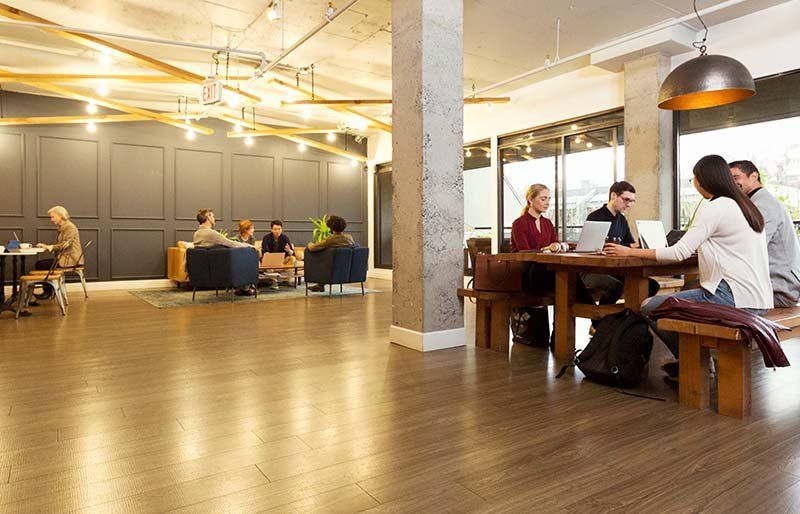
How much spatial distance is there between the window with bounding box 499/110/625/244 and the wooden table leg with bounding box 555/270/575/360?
458 centimetres

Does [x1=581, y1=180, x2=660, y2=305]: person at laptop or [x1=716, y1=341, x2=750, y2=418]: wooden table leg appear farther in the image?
[x1=581, y1=180, x2=660, y2=305]: person at laptop

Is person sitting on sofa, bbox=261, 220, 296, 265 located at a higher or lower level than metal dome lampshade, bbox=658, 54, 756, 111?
lower

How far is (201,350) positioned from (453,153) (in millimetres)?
2777

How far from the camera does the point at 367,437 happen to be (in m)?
2.47

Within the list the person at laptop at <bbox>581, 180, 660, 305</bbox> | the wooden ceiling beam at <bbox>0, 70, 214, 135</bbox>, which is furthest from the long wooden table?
the wooden ceiling beam at <bbox>0, 70, 214, 135</bbox>

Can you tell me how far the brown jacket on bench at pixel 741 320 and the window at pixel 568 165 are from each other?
550cm

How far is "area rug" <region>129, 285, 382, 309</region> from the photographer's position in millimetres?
7820

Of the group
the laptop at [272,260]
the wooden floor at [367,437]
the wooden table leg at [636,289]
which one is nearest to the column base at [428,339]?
the wooden floor at [367,437]

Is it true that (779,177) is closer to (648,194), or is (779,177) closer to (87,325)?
(648,194)

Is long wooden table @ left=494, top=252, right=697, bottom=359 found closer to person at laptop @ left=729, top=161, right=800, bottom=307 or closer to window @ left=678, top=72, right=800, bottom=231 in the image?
person at laptop @ left=729, top=161, right=800, bottom=307

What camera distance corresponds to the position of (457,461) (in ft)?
7.22

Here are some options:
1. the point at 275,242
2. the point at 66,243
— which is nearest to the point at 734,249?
the point at 66,243

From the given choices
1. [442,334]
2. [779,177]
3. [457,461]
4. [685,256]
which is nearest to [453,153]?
Result: [442,334]

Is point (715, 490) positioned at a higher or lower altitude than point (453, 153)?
lower
